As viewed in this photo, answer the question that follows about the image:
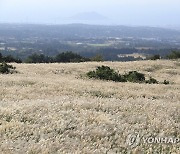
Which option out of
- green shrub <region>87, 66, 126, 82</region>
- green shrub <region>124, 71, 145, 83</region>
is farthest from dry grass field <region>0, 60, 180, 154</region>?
green shrub <region>124, 71, 145, 83</region>

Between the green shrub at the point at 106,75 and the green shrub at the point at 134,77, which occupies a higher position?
the green shrub at the point at 106,75

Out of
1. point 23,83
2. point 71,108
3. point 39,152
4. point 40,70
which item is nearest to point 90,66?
point 40,70

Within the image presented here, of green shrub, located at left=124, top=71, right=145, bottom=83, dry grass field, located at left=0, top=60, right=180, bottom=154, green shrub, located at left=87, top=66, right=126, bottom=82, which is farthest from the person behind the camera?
green shrub, located at left=124, top=71, right=145, bottom=83

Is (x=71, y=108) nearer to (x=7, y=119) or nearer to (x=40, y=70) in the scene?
(x=7, y=119)

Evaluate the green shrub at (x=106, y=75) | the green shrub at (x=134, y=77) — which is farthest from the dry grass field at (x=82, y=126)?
the green shrub at (x=134, y=77)

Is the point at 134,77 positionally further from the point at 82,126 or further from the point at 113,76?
the point at 82,126

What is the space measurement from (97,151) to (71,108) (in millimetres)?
4799

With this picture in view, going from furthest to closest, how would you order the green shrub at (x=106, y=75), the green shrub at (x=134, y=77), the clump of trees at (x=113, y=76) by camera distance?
the green shrub at (x=134, y=77) < the clump of trees at (x=113, y=76) < the green shrub at (x=106, y=75)

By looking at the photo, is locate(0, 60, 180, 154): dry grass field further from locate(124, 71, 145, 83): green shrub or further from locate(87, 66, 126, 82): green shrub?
locate(124, 71, 145, 83): green shrub

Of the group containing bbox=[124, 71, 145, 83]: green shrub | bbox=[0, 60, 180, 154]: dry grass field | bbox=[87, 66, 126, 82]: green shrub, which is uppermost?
bbox=[0, 60, 180, 154]: dry grass field

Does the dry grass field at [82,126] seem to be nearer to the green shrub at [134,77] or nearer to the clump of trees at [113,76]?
the clump of trees at [113,76]

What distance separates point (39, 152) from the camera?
8.49 m

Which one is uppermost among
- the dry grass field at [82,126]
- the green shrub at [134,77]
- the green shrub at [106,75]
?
the dry grass field at [82,126]

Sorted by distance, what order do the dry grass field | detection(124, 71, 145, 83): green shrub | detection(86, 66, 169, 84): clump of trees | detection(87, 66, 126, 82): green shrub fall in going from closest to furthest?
the dry grass field < detection(87, 66, 126, 82): green shrub < detection(86, 66, 169, 84): clump of trees < detection(124, 71, 145, 83): green shrub
